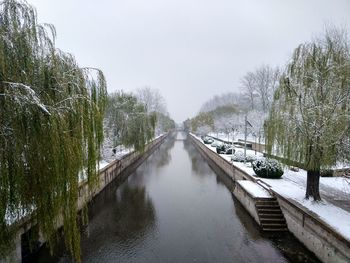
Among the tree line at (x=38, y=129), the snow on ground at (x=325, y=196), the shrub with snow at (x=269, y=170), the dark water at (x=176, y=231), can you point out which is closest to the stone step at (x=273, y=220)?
the dark water at (x=176, y=231)

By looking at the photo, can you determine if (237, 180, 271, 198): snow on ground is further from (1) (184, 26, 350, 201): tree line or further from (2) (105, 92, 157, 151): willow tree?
(2) (105, 92, 157, 151): willow tree

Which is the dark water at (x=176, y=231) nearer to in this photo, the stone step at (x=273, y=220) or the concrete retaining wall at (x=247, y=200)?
the concrete retaining wall at (x=247, y=200)

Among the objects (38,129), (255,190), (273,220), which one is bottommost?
(273,220)

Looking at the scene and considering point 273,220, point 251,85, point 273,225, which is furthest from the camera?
point 251,85

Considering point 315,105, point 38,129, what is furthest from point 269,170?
point 38,129

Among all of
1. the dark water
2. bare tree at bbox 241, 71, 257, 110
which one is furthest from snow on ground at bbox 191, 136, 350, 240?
bare tree at bbox 241, 71, 257, 110

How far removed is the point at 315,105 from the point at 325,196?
13.1 ft

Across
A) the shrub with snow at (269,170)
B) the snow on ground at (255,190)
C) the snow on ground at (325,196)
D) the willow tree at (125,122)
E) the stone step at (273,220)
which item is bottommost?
the stone step at (273,220)

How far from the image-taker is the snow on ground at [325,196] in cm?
815

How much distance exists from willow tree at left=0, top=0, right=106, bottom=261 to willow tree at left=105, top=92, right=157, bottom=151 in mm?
16758

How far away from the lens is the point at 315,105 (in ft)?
32.0

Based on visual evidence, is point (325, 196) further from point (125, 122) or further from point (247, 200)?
point (125, 122)

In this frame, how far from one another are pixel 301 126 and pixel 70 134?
25.3ft

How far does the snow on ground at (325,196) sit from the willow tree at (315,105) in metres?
0.59
